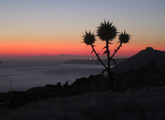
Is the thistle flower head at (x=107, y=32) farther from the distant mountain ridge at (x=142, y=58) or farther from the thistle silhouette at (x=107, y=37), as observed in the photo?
the distant mountain ridge at (x=142, y=58)

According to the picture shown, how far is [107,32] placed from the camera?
47.5ft

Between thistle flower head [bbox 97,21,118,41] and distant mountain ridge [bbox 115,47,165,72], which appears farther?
distant mountain ridge [bbox 115,47,165,72]

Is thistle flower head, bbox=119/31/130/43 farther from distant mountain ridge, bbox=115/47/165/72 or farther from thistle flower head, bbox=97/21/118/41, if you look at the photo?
distant mountain ridge, bbox=115/47/165/72

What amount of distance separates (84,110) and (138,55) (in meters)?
82.3

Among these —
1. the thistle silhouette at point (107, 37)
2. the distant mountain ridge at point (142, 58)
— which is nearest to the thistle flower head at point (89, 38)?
the thistle silhouette at point (107, 37)

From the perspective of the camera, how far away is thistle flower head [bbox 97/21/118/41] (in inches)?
570

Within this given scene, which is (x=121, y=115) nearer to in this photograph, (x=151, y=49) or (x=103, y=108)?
(x=103, y=108)

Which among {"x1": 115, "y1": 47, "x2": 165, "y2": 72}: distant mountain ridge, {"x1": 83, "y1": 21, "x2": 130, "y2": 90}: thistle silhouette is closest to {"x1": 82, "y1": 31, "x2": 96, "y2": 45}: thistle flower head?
{"x1": 83, "y1": 21, "x2": 130, "y2": 90}: thistle silhouette

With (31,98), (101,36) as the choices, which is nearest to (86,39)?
(101,36)

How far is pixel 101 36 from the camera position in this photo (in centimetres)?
1471

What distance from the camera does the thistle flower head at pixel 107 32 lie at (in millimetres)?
14477

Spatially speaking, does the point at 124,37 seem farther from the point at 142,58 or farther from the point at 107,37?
the point at 142,58

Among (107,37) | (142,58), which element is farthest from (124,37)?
(142,58)

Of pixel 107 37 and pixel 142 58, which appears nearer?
pixel 107 37
